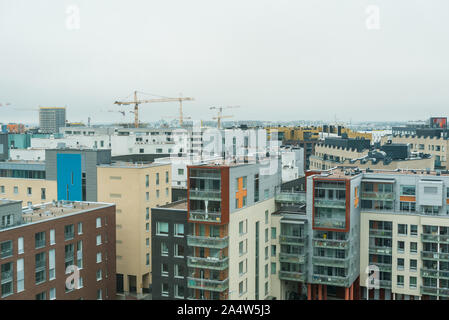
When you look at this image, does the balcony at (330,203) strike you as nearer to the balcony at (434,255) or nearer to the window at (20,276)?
the balcony at (434,255)

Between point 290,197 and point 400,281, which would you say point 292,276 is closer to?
point 290,197

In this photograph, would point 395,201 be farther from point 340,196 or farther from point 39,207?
point 39,207

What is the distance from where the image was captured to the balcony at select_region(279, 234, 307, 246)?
139ft

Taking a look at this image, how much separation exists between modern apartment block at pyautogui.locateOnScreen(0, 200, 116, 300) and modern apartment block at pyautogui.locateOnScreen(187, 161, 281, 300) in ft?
33.9

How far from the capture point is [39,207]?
1667 inches

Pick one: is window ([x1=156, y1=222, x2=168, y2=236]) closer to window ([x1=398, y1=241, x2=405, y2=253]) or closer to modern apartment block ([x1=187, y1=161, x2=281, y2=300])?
modern apartment block ([x1=187, y1=161, x2=281, y2=300])

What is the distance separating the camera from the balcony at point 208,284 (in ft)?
114

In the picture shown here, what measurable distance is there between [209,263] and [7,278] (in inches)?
542

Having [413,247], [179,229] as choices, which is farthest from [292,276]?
[179,229]

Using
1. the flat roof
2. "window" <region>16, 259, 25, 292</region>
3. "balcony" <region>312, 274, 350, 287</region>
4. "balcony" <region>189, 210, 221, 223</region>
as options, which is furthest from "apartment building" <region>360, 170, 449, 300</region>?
"window" <region>16, 259, 25, 292</region>

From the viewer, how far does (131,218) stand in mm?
52812

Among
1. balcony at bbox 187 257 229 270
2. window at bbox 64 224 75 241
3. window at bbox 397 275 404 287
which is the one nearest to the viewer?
balcony at bbox 187 257 229 270

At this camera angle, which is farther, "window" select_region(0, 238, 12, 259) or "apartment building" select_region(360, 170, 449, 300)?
"apartment building" select_region(360, 170, 449, 300)

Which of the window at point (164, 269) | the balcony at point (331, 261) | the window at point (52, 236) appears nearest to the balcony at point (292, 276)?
the balcony at point (331, 261)
